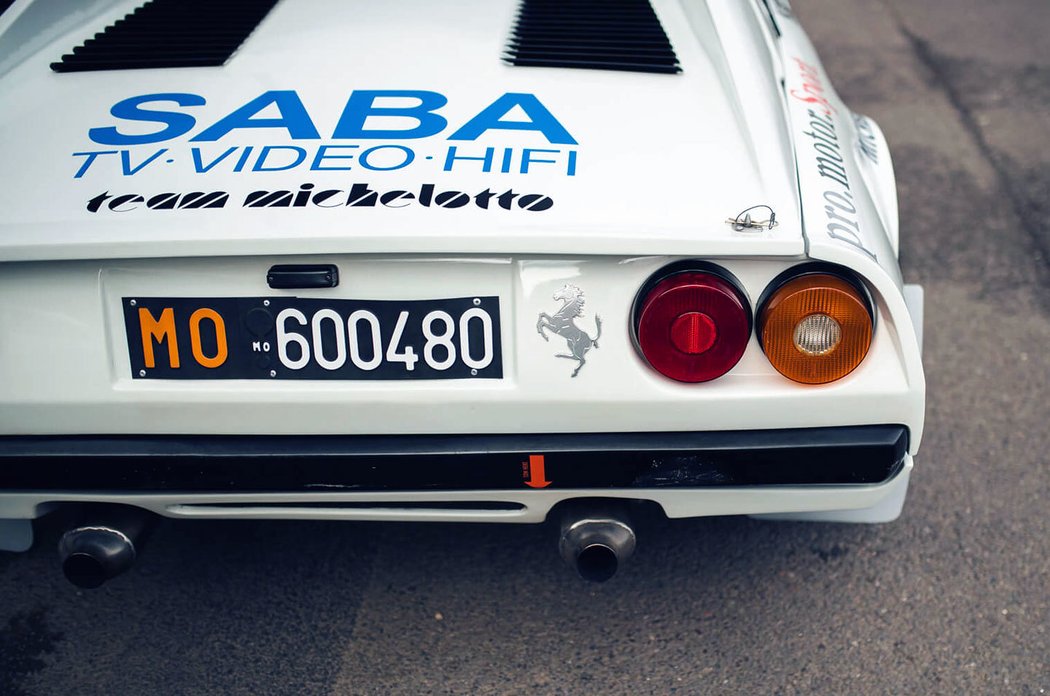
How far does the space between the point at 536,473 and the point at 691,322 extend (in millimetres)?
414

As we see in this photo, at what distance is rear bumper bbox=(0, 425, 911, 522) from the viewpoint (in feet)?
6.63

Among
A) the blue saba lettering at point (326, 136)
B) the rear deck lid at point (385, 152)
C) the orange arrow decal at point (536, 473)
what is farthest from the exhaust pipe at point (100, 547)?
the orange arrow decal at point (536, 473)

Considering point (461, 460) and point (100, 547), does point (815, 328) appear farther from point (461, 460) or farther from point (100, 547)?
point (100, 547)

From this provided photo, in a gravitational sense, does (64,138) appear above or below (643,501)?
above

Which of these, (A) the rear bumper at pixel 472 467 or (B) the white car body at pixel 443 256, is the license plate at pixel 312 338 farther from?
(A) the rear bumper at pixel 472 467

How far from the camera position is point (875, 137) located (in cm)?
299

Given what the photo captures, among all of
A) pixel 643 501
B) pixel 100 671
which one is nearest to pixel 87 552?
pixel 100 671

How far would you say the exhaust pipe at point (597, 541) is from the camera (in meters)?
2.12

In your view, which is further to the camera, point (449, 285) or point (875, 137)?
point (875, 137)

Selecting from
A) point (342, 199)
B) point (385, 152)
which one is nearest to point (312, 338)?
point (342, 199)

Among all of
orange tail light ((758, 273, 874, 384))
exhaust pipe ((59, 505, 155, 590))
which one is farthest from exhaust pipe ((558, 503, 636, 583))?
exhaust pipe ((59, 505, 155, 590))

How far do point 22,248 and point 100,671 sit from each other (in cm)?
102

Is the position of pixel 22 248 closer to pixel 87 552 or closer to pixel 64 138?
pixel 64 138

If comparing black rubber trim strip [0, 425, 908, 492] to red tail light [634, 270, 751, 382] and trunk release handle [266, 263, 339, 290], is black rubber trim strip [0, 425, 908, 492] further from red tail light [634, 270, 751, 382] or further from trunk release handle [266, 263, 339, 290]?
trunk release handle [266, 263, 339, 290]
